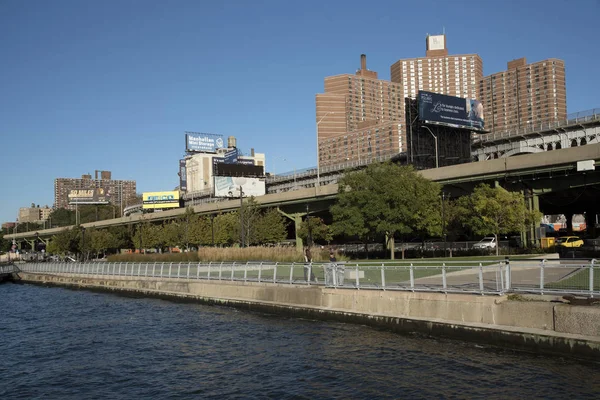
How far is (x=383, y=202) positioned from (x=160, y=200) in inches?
4395

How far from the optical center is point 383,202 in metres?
41.8

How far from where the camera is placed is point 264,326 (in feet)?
72.5

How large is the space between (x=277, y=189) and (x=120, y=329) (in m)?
137

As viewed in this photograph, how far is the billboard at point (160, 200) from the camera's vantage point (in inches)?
5684

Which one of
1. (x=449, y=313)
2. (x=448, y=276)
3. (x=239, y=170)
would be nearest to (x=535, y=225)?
(x=448, y=276)

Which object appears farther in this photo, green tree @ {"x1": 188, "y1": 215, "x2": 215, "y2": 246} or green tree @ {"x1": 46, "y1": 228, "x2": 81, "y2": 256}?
green tree @ {"x1": 46, "y1": 228, "x2": 81, "y2": 256}

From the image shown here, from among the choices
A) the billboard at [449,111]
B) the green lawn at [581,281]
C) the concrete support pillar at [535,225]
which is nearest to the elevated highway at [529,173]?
the concrete support pillar at [535,225]

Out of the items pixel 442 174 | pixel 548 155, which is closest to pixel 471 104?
A: pixel 442 174

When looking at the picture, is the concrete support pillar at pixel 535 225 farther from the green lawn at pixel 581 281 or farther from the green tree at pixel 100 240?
the green tree at pixel 100 240

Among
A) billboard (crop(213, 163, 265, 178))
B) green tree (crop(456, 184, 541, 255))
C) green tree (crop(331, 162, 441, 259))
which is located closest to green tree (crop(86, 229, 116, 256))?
billboard (crop(213, 163, 265, 178))

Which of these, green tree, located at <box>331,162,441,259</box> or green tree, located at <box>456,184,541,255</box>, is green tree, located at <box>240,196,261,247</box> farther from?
green tree, located at <box>456,184,541,255</box>

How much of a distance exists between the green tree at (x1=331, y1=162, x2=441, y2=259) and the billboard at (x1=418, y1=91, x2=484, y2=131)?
32230mm

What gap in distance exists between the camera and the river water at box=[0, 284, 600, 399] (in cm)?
1287

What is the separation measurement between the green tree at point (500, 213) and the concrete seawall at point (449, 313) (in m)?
21.1
